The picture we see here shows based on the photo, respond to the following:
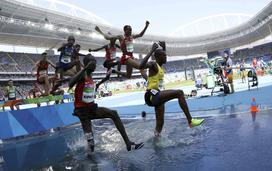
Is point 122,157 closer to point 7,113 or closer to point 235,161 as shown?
point 235,161

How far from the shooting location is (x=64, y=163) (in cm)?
465

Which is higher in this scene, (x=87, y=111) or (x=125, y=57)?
(x=125, y=57)

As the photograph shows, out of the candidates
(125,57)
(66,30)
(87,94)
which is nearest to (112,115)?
(87,94)

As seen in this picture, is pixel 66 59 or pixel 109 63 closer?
pixel 66 59

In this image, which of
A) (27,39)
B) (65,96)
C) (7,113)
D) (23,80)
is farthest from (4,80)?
(7,113)

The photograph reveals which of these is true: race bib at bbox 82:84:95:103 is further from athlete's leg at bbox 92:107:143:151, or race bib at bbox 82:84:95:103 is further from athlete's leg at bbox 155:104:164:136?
athlete's leg at bbox 155:104:164:136

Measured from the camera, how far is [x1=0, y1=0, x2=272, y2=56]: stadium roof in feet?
109

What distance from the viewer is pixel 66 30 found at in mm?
41531

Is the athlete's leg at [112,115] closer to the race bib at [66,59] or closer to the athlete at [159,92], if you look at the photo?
the athlete at [159,92]

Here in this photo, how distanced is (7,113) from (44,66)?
1.97 metres

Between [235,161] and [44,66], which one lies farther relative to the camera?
[44,66]

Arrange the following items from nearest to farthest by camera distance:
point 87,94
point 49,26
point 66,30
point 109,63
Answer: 1. point 87,94
2. point 109,63
3. point 49,26
4. point 66,30

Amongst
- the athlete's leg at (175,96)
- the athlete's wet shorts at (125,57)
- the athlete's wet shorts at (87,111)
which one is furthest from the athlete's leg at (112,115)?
the athlete's wet shorts at (125,57)

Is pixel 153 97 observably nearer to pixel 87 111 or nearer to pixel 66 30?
pixel 87 111
